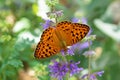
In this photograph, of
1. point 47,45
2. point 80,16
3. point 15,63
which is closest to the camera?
point 47,45

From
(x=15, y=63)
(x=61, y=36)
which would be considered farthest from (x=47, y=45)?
(x=15, y=63)

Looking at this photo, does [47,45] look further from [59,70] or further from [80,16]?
[80,16]

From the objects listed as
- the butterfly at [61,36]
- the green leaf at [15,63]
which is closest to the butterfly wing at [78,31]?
the butterfly at [61,36]

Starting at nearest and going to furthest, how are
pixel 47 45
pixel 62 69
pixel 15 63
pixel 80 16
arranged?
pixel 47 45, pixel 62 69, pixel 15 63, pixel 80 16

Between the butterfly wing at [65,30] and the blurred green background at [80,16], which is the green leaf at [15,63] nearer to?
the butterfly wing at [65,30]

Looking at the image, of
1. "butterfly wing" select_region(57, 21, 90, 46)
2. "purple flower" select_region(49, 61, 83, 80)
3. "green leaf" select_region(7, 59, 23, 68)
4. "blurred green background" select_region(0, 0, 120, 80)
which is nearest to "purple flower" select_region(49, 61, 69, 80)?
"purple flower" select_region(49, 61, 83, 80)

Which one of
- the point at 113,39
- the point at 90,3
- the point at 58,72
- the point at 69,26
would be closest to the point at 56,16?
the point at 69,26

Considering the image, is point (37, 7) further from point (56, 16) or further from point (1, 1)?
point (56, 16)
